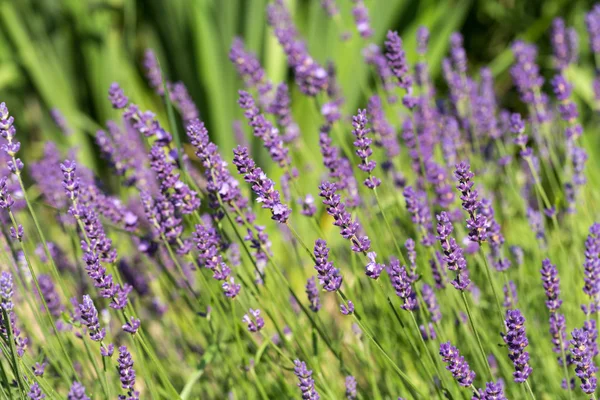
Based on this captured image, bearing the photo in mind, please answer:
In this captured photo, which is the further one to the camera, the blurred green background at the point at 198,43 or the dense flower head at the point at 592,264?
the blurred green background at the point at 198,43

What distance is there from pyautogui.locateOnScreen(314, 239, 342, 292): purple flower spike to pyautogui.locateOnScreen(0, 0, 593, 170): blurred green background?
2625 millimetres

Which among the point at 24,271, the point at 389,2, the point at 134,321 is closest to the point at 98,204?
the point at 24,271

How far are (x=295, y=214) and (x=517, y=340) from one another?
229cm

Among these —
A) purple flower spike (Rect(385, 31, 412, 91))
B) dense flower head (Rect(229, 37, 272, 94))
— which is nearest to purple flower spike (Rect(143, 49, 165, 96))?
dense flower head (Rect(229, 37, 272, 94))

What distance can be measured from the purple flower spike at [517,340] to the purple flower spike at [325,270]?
38cm

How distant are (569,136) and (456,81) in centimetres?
55

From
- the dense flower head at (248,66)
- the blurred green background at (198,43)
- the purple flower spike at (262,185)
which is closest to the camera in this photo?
the purple flower spike at (262,185)

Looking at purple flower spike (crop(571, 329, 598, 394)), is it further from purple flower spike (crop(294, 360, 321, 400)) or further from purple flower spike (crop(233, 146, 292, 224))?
purple flower spike (crop(233, 146, 292, 224))

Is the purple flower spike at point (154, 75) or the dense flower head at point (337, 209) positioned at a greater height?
the purple flower spike at point (154, 75)

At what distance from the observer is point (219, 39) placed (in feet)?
14.2

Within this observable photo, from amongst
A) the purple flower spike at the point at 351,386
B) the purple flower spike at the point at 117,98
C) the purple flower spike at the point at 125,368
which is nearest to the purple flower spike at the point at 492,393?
the purple flower spike at the point at 351,386

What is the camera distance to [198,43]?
14.1ft

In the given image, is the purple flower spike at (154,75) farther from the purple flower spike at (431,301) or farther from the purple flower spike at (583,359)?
the purple flower spike at (583,359)

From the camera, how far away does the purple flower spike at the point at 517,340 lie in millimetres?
1482
